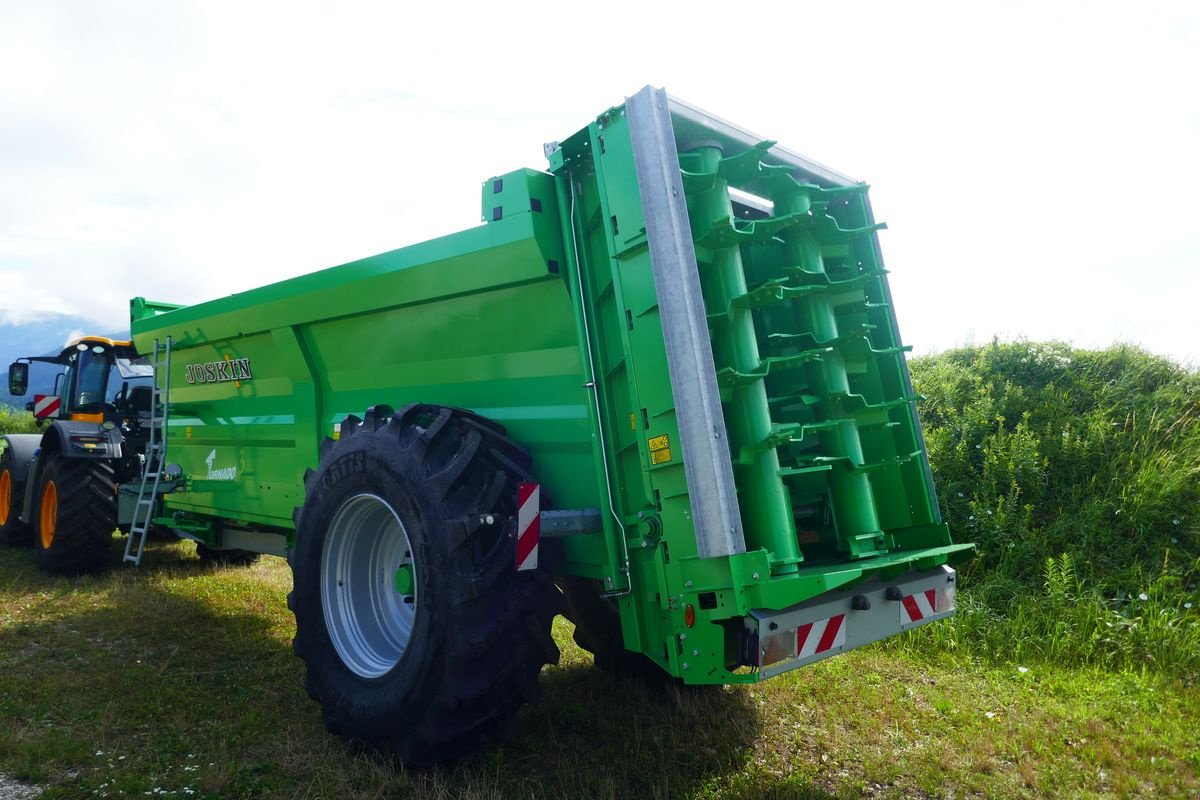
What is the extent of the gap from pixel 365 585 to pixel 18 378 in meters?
6.81

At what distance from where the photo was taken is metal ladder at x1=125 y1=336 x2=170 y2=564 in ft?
20.7

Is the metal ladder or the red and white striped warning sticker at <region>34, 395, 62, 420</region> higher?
the red and white striped warning sticker at <region>34, 395, 62, 420</region>

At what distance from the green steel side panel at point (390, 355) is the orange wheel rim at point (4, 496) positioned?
435 centimetres

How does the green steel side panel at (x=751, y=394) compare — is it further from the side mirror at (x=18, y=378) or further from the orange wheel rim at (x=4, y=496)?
the orange wheel rim at (x=4, y=496)

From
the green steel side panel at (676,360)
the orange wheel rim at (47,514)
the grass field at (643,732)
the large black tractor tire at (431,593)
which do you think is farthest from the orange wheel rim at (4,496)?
the large black tractor tire at (431,593)

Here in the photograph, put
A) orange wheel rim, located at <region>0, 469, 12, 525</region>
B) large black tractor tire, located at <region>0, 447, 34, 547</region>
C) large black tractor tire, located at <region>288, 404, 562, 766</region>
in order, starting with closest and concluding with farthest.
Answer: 1. large black tractor tire, located at <region>288, 404, 562, 766</region>
2. large black tractor tire, located at <region>0, 447, 34, 547</region>
3. orange wheel rim, located at <region>0, 469, 12, 525</region>

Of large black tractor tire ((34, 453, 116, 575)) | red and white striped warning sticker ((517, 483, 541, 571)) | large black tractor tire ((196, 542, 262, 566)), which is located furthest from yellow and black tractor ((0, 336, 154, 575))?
red and white striped warning sticker ((517, 483, 541, 571))

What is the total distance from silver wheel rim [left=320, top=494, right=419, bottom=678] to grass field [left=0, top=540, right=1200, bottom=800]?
451 mm

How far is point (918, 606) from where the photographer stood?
11.3 ft

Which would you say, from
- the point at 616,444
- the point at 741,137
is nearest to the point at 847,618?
the point at 616,444

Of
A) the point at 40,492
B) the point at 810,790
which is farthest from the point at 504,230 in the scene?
the point at 40,492

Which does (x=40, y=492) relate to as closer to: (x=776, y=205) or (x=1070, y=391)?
(x=776, y=205)

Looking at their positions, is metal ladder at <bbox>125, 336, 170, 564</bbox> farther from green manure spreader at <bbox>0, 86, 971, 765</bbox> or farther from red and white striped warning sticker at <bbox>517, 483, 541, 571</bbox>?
red and white striped warning sticker at <bbox>517, 483, 541, 571</bbox>

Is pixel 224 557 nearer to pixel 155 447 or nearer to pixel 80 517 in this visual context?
pixel 80 517
